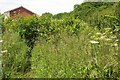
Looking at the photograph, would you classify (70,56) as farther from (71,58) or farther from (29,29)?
(29,29)

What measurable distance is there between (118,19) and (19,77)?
1891mm

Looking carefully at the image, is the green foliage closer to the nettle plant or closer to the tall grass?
the tall grass

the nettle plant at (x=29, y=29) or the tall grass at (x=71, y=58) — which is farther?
the nettle plant at (x=29, y=29)

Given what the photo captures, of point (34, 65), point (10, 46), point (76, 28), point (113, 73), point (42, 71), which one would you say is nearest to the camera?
point (113, 73)

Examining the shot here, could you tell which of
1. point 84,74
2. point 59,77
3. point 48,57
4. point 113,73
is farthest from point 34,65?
point 113,73

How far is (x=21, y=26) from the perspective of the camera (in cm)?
912

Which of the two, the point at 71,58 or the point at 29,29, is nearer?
the point at 71,58

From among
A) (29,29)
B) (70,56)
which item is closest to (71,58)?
(70,56)

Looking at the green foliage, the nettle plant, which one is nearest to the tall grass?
the green foliage

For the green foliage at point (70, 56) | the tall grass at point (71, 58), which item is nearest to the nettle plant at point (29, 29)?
the green foliage at point (70, 56)

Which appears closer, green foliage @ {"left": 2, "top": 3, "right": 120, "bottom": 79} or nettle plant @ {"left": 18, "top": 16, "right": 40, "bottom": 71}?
green foliage @ {"left": 2, "top": 3, "right": 120, "bottom": 79}

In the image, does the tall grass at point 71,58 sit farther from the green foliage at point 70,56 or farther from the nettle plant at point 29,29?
the nettle plant at point 29,29

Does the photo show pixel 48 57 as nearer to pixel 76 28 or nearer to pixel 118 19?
pixel 118 19

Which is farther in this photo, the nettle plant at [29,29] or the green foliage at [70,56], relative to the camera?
the nettle plant at [29,29]
